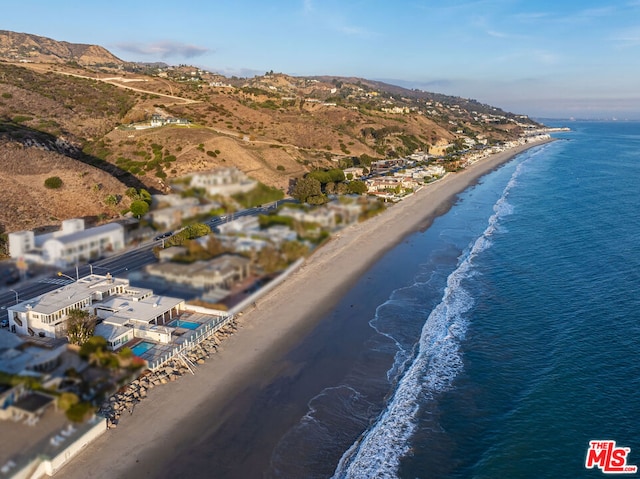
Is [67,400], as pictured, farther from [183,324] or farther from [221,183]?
[221,183]

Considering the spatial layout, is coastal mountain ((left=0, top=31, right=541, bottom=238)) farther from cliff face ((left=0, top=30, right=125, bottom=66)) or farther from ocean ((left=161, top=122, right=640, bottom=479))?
cliff face ((left=0, top=30, right=125, bottom=66))

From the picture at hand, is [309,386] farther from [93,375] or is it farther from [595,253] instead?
[595,253]

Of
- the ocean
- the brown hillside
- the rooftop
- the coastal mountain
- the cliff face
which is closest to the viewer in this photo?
the ocean

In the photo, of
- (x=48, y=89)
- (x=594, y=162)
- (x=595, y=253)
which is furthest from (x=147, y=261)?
(x=594, y=162)

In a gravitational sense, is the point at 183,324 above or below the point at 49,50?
below

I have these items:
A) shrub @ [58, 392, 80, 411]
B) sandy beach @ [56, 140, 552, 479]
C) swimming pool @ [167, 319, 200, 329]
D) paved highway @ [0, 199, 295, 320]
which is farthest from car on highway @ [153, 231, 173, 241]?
shrub @ [58, 392, 80, 411]

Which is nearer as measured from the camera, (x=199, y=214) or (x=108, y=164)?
(x=199, y=214)

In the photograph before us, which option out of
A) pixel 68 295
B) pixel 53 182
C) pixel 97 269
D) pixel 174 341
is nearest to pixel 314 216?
pixel 97 269
